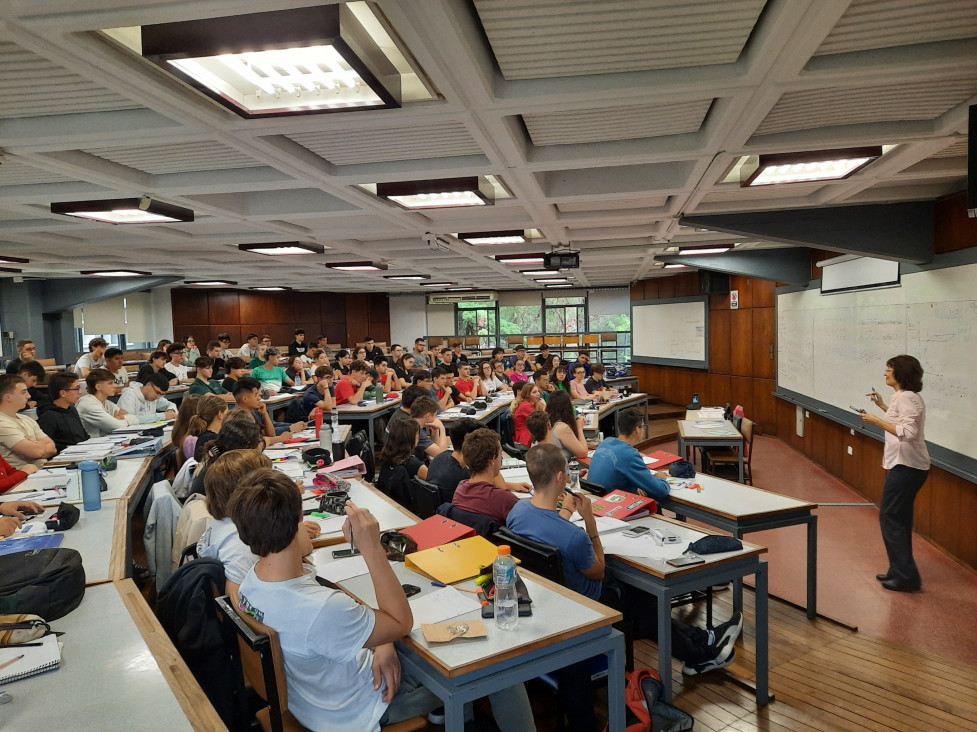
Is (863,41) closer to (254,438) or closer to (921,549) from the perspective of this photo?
(254,438)

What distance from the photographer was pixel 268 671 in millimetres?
1941

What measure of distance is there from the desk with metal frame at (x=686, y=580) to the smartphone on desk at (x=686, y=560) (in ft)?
0.08

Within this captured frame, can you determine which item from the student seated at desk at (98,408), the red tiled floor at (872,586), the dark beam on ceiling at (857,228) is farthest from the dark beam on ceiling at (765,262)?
the student seated at desk at (98,408)

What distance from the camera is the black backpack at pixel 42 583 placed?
2.04 meters

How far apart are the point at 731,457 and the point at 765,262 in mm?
3212

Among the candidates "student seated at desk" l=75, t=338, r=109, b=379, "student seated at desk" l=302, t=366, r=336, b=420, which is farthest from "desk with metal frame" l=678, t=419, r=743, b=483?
"student seated at desk" l=75, t=338, r=109, b=379

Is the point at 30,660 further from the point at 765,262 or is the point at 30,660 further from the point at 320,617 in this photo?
the point at 765,262

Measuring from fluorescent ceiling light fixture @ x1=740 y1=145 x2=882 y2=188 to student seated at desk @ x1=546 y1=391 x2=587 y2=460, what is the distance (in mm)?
2256

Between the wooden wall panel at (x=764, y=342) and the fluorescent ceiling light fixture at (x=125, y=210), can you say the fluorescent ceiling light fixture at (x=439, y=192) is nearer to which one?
the fluorescent ceiling light fixture at (x=125, y=210)

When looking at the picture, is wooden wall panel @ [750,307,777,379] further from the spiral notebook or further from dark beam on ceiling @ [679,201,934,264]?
the spiral notebook

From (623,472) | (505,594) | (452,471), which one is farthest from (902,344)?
(505,594)

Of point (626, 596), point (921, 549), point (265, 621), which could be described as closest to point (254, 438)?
point (265, 621)

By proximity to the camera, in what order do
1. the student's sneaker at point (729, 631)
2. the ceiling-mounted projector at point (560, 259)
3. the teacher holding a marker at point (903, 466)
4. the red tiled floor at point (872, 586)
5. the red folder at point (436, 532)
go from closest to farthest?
1. the red folder at point (436, 532)
2. the student's sneaker at point (729, 631)
3. the red tiled floor at point (872, 586)
4. the teacher holding a marker at point (903, 466)
5. the ceiling-mounted projector at point (560, 259)

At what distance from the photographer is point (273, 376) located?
921cm
